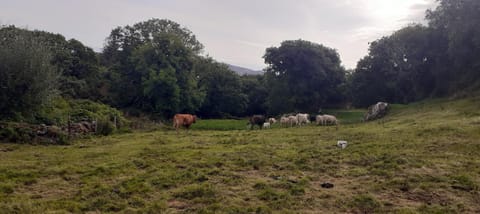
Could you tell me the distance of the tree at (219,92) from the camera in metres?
51.0

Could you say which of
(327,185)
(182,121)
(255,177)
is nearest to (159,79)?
(182,121)

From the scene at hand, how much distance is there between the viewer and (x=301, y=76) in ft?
148

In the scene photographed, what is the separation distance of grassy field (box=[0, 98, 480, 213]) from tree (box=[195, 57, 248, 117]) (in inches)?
1419

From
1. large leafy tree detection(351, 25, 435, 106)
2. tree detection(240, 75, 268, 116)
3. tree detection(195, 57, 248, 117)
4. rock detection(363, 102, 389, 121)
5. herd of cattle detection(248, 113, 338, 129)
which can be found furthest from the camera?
tree detection(240, 75, 268, 116)

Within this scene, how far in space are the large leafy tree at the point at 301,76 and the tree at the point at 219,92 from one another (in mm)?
5768

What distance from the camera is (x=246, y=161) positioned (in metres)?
11.4

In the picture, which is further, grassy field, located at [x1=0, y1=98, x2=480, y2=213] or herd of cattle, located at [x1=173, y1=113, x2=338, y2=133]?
herd of cattle, located at [x1=173, y1=113, x2=338, y2=133]

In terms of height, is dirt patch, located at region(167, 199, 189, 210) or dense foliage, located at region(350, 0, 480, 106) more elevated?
dense foliage, located at region(350, 0, 480, 106)

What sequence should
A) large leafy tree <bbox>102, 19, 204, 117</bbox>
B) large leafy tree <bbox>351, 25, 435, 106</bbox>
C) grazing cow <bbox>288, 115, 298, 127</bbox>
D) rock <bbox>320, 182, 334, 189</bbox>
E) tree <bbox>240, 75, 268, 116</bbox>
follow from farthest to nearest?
1. tree <bbox>240, 75, 268, 116</bbox>
2. large leafy tree <bbox>102, 19, 204, 117</bbox>
3. large leafy tree <bbox>351, 25, 435, 106</bbox>
4. grazing cow <bbox>288, 115, 298, 127</bbox>
5. rock <bbox>320, 182, 334, 189</bbox>

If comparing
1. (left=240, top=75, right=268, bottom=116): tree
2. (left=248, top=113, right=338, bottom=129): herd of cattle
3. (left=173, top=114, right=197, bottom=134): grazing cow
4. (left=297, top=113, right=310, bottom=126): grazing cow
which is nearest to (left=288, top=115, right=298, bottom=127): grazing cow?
(left=248, top=113, right=338, bottom=129): herd of cattle

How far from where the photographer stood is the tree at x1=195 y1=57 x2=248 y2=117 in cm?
5103

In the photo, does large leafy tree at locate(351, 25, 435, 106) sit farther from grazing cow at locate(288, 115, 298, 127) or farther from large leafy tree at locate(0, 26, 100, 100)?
large leafy tree at locate(0, 26, 100, 100)

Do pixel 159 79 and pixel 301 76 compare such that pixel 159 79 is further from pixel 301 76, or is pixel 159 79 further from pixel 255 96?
pixel 255 96

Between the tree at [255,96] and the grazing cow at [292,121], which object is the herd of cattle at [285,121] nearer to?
the grazing cow at [292,121]
